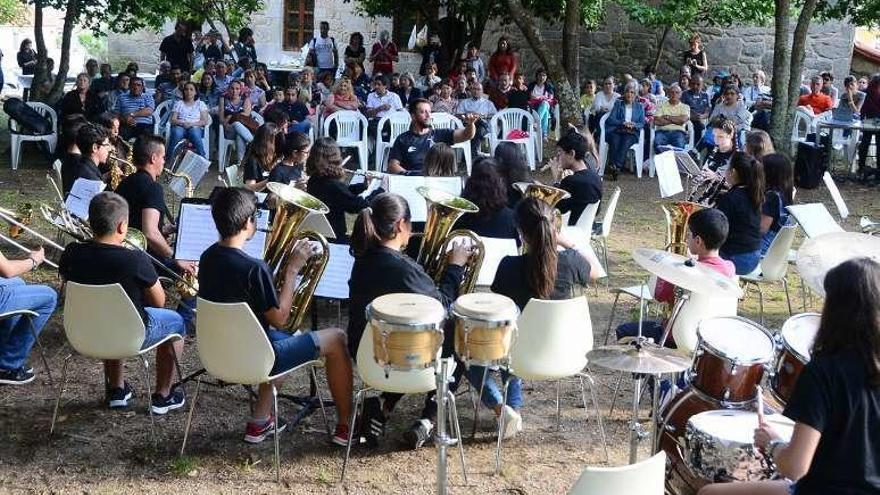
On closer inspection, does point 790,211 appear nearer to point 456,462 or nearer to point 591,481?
point 456,462

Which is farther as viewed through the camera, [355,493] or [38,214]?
[38,214]

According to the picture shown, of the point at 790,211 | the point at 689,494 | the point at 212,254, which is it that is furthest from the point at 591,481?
the point at 790,211

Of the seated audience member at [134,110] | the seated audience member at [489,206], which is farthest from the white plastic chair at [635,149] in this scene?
the seated audience member at [489,206]

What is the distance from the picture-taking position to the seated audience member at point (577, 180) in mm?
6988

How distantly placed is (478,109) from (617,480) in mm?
10156

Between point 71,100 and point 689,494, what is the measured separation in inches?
410

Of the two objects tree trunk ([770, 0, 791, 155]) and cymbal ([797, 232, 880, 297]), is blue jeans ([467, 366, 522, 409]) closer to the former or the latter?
cymbal ([797, 232, 880, 297])

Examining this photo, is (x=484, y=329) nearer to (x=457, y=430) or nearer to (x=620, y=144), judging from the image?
(x=457, y=430)

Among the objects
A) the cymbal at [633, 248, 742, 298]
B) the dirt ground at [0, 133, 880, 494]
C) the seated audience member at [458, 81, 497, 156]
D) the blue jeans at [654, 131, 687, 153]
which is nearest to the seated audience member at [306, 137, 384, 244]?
the dirt ground at [0, 133, 880, 494]

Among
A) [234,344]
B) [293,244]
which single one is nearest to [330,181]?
[293,244]

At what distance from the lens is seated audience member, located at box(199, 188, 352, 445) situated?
4.49 metres

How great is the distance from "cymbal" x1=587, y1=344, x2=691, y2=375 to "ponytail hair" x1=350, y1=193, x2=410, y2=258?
1.15m

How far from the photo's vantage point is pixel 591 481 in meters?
2.70

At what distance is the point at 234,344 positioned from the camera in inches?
171
